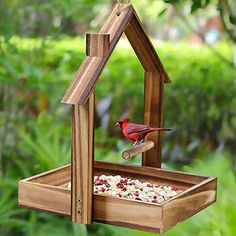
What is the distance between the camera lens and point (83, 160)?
1846mm

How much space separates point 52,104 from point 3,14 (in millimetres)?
1664

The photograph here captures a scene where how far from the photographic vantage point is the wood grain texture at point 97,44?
1823 mm

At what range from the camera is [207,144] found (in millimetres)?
5777

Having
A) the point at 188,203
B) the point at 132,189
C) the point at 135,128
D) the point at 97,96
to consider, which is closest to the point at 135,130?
the point at 135,128

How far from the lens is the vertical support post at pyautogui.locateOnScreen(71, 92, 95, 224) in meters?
1.83

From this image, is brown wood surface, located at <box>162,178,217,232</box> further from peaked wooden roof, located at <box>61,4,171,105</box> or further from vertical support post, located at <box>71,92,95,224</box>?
peaked wooden roof, located at <box>61,4,171,105</box>

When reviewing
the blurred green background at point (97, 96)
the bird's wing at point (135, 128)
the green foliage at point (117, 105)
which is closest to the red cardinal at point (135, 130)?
the bird's wing at point (135, 128)

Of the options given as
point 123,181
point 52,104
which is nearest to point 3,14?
point 52,104

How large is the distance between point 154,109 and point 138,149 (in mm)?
281

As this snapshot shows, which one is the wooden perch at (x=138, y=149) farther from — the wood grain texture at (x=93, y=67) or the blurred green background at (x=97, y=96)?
the blurred green background at (x=97, y=96)

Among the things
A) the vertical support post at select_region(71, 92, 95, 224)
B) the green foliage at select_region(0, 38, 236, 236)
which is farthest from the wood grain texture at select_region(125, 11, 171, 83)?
the green foliage at select_region(0, 38, 236, 236)

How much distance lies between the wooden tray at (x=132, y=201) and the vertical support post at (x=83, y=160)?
1.5 inches

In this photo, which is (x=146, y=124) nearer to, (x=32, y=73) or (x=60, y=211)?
(x=60, y=211)

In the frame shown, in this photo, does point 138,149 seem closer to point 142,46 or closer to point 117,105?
point 142,46
